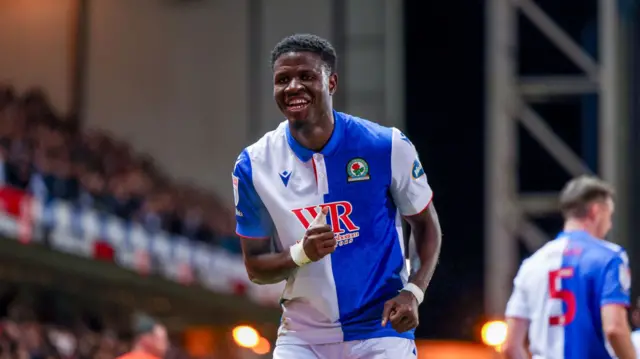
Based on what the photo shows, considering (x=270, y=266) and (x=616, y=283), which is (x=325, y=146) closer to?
(x=270, y=266)

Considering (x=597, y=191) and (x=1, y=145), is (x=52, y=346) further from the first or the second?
(x=597, y=191)

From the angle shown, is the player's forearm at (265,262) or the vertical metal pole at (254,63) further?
the vertical metal pole at (254,63)

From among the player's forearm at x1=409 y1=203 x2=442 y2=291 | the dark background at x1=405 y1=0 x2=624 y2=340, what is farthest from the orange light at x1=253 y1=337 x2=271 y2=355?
the player's forearm at x1=409 y1=203 x2=442 y2=291

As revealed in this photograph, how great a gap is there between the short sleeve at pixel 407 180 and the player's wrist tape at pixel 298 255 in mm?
381

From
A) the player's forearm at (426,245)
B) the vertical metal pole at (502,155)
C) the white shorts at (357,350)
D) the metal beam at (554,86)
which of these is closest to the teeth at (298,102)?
the player's forearm at (426,245)

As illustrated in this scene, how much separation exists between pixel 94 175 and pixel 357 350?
34.2 ft

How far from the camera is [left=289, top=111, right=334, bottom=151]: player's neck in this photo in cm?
395

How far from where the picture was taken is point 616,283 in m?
5.09

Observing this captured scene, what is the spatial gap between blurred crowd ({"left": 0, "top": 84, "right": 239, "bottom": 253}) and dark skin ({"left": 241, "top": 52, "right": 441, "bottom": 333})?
766cm

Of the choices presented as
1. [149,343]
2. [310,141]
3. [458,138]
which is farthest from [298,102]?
[458,138]

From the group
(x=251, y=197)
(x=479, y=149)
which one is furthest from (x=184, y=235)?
(x=251, y=197)

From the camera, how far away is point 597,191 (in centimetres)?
527

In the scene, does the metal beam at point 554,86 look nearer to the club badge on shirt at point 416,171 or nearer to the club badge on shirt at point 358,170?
the club badge on shirt at point 416,171

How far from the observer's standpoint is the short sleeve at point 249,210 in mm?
3988
